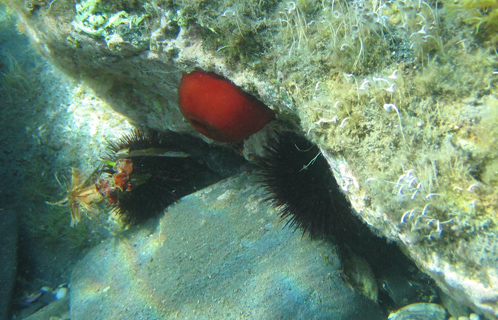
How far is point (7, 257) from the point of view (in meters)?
4.02

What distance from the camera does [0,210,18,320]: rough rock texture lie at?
3.83 metres

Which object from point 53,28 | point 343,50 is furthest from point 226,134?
point 53,28

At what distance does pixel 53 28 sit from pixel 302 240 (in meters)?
3.08

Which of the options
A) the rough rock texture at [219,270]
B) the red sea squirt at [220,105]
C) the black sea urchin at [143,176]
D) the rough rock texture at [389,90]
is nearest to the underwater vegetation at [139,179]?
the black sea urchin at [143,176]

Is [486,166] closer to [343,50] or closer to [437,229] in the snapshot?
[437,229]

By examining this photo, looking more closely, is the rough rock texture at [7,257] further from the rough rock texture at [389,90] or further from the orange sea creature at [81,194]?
the rough rock texture at [389,90]

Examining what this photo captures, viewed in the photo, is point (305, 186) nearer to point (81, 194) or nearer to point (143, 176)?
point (143, 176)

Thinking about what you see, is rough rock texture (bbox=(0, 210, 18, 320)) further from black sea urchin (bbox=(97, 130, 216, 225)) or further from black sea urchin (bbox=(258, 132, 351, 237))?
black sea urchin (bbox=(258, 132, 351, 237))

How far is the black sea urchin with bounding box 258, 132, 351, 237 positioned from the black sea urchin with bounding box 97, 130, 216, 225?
1335mm

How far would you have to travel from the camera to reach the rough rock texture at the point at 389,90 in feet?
4.81

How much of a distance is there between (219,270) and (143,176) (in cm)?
138

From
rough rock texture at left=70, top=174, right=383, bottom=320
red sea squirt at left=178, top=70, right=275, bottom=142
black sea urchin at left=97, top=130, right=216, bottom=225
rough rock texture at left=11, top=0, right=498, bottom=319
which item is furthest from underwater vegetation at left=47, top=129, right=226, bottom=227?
rough rock texture at left=11, top=0, right=498, bottom=319

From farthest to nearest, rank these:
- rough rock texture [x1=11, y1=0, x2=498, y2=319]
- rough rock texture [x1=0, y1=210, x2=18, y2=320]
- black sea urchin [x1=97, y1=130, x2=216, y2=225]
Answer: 1. rough rock texture [x1=0, y1=210, x2=18, y2=320]
2. black sea urchin [x1=97, y1=130, x2=216, y2=225]
3. rough rock texture [x1=11, y1=0, x2=498, y2=319]

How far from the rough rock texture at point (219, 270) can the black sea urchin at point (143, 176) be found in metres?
0.21
